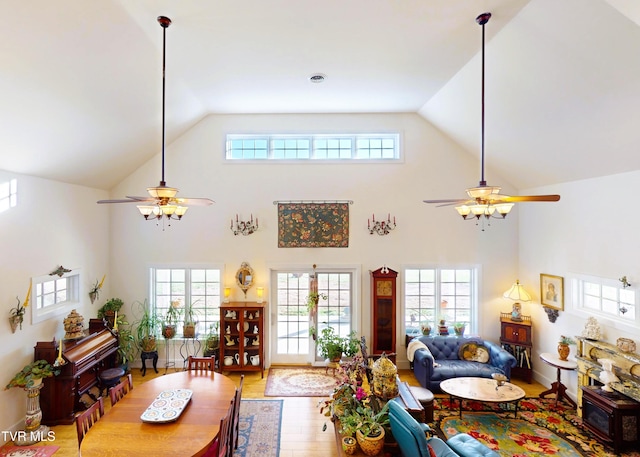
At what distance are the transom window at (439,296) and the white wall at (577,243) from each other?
1.03 metres

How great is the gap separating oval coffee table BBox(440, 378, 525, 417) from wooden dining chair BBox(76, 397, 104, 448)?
4367 mm

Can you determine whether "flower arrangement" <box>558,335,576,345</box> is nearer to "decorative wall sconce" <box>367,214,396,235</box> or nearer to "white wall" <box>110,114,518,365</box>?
"white wall" <box>110,114,518,365</box>

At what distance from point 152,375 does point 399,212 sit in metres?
5.70

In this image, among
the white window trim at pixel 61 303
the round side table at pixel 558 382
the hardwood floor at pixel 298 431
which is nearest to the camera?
the hardwood floor at pixel 298 431

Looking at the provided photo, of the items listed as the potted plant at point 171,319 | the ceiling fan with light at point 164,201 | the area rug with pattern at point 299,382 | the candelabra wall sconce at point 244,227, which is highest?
the ceiling fan with light at point 164,201

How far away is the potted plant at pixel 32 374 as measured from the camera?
4172 millimetres

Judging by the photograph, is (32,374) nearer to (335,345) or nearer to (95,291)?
(95,291)

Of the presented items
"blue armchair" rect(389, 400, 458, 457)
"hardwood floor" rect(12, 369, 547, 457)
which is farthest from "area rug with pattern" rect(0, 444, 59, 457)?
"blue armchair" rect(389, 400, 458, 457)

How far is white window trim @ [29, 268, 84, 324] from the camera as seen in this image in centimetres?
466

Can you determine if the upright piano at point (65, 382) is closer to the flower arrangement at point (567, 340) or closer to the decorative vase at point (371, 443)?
the decorative vase at point (371, 443)

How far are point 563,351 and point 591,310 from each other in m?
0.76

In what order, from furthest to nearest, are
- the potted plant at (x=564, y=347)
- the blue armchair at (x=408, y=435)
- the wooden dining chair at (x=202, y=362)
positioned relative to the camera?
the potted plant at (x=564, y=347), the wooden dining chair at (x=202, y=362), the blue armchair at (x=408, y=435)

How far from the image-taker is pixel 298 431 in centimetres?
446

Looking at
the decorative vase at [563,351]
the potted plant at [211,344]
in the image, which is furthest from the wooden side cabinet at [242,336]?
the decorative vase at [563,351]
